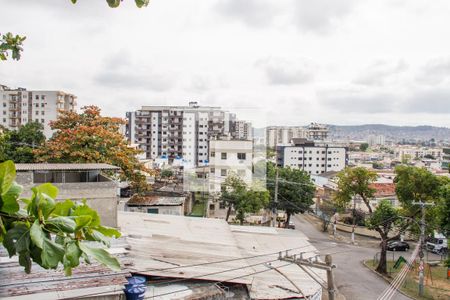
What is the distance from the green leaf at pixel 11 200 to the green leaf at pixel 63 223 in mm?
116

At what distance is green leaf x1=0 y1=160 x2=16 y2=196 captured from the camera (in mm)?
1228

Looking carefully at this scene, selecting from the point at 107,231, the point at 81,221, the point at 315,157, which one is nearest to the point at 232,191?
the point at 107,231

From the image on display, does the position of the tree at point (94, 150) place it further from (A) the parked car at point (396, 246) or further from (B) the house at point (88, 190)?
(A) the parked car at point (396, 246)

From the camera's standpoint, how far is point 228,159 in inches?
1268

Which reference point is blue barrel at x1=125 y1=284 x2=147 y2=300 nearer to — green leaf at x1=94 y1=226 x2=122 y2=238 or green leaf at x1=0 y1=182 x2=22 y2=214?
green leaf at x1=94 y1=226 x2=122 y2=238

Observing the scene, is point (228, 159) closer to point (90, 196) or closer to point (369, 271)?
point (369, 271)

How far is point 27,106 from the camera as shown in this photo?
55562 millimetres

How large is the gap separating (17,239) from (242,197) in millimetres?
26422

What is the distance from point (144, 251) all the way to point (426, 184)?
1514 cm

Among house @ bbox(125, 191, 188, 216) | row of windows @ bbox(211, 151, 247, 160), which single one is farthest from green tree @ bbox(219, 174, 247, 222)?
house @ bbox(125, 191, 188, 216)

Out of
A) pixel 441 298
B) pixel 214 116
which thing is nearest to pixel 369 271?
pixel 441 298

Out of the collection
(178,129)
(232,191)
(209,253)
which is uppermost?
(178,129)

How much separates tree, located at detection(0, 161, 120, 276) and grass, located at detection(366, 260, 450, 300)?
18.3 m

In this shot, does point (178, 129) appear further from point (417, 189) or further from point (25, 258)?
point (25, 258)
